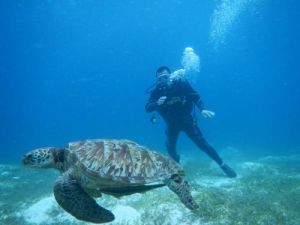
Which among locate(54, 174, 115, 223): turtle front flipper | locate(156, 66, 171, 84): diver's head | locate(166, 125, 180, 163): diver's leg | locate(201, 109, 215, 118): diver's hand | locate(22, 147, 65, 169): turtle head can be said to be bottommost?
locate(54, 174, 115, 223): turtle front flipper

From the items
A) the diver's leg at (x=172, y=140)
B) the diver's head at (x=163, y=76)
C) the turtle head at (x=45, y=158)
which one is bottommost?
the turtle head at (x=45, y=158)

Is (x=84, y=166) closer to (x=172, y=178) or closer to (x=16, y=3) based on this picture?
(x=172, y=178)

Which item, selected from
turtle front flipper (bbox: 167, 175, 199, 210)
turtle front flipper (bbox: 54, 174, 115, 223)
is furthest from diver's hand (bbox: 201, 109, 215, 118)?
turtle front flipper (bbox: 54, 174, 115, 223)

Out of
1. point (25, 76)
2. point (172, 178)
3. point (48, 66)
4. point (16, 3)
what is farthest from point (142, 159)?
point (25, 76)

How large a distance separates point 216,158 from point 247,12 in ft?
222

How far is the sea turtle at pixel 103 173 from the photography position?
4934mm

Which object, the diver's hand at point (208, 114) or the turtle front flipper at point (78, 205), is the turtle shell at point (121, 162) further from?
the diver's hand at point (208, 114)

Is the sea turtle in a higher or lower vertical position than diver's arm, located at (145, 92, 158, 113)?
lower

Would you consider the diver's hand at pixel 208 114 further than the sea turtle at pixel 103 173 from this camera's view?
Yes

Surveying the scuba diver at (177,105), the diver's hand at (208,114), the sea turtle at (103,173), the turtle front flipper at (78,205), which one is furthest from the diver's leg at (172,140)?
the turtle front flipper at (78,205)

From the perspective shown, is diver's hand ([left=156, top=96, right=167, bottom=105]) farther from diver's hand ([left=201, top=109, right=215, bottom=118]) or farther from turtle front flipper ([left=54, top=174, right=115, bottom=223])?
turtle front flipper ([left=54, top=174, right=115, bottom=223])

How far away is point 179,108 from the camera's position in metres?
11.8

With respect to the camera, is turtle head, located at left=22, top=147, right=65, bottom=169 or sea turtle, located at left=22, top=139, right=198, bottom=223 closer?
sea turtle, located at left=22, top=139, right=198, bottom=223

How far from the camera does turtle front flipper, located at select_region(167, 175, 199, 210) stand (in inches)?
210
